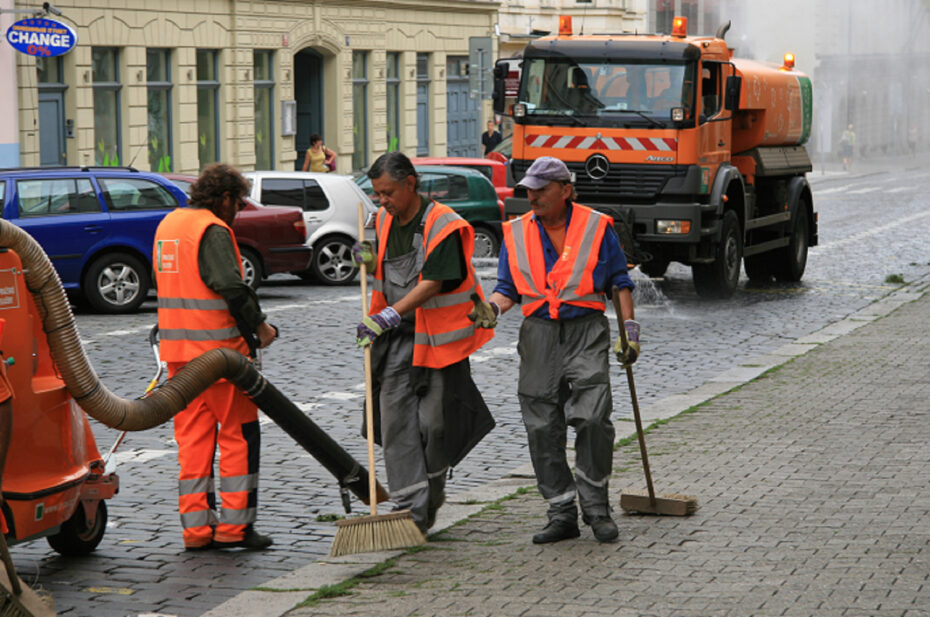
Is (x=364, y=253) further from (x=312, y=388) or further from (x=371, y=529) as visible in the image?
(x=312, y=388)

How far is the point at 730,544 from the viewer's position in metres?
6.87

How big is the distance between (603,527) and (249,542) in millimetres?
1557

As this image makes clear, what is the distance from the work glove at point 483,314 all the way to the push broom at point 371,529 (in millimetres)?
483

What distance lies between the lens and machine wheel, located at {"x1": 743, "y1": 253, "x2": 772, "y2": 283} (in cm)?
2055

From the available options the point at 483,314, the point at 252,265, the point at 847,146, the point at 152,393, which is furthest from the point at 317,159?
the point at 847,146

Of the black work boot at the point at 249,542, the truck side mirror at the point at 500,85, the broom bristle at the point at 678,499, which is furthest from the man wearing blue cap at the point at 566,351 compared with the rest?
the truck side mirror at the point at 500,85

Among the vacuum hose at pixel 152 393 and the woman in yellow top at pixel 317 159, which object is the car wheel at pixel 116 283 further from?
the woman in yellow top at pixel 317 159

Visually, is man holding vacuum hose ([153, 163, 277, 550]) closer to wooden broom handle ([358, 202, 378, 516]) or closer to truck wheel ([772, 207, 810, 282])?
wooden broom handle ([358, 202, 378, 516])

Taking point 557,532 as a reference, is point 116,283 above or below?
above

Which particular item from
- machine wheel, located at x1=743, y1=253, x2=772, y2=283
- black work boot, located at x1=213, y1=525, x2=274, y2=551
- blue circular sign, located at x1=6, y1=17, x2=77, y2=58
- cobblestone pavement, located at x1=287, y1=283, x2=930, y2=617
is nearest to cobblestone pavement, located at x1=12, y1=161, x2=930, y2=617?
black work boot, located at x1=213, y1=525, x2=274, y2=551

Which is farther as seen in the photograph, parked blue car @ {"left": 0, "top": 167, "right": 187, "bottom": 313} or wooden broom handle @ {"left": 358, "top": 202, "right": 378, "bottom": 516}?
parked blue car @ {"left": 0, "top": 167, "right": 187, "bottom": 313}

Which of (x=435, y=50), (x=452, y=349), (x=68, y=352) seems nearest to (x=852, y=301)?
(x=452, y=349)

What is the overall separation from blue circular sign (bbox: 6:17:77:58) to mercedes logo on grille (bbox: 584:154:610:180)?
10260 millimetres

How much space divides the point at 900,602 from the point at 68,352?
3.34m
